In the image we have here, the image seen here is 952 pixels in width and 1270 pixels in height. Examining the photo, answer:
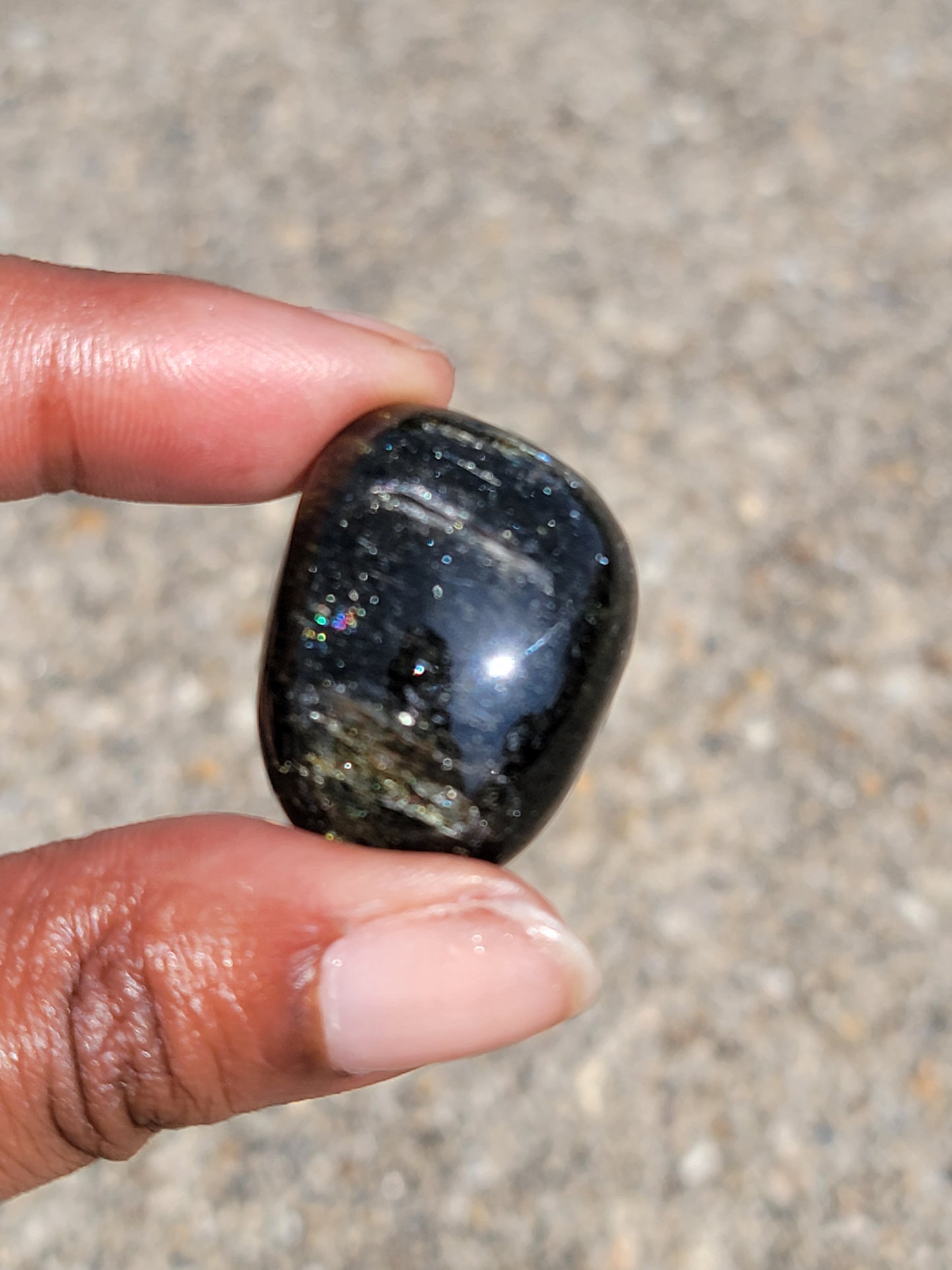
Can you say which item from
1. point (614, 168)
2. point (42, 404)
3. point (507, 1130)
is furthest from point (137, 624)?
point (614, 168)

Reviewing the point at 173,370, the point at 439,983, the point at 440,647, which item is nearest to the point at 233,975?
the point at 439,983

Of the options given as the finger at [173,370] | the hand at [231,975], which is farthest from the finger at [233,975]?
the finger at [173,370]

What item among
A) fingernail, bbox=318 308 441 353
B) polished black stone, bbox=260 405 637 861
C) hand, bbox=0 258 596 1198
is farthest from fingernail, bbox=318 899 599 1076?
fingernail, bbox=318 308 441 353

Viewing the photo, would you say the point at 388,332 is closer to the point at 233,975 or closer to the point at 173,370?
the point at 173,370

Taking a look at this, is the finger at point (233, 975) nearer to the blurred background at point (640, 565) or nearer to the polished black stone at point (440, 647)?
the polished black stone at point (440, 647)

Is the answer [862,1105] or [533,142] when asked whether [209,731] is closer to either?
[862,1105]

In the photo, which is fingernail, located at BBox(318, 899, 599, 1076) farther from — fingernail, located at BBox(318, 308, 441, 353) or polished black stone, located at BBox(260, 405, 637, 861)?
fingernail, located at BBox(318, 308, 441, 353)
